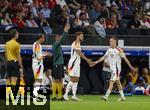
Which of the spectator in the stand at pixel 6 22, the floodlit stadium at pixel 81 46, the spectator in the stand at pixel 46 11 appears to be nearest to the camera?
the floodlit stadium at pixel 81 46

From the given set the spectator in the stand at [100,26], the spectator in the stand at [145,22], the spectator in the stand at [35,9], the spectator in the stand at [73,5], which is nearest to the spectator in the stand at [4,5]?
the spectator in the stand at [35,9]

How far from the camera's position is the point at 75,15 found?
1076 inches

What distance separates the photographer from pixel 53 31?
2573 centimetres

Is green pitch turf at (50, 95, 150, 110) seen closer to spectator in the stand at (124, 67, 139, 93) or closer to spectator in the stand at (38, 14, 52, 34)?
spectator in the stand at (124, 67, 139, 93)

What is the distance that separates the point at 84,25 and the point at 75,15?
3.77 ft

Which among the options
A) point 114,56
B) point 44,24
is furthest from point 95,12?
point 114,56

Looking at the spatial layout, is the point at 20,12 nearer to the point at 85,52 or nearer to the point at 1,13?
the point at 1,13

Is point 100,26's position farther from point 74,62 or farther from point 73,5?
point 74,62

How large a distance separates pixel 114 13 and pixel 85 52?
127 inches

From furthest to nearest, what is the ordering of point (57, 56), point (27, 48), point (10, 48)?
point (27, 48) → point (57, 56) → point (10, 48)

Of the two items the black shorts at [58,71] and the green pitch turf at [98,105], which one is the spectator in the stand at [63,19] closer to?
the black shorts at [58,71]

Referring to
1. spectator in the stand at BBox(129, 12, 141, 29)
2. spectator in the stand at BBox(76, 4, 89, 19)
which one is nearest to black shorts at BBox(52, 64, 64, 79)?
spectator in the stand at BBox(76, 4, 89, 19)

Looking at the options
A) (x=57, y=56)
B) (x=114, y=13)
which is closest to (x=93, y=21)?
(x=114, y=13)

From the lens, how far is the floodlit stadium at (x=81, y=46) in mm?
21922
